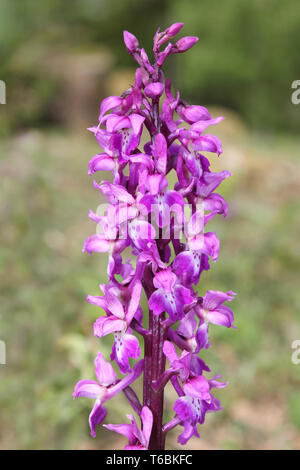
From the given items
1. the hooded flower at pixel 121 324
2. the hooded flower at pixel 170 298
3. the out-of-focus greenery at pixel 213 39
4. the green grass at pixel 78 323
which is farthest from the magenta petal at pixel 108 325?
the out-of-focus greenery at pixel 213 39

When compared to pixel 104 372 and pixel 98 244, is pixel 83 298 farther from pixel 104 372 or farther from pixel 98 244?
pixel 98 244

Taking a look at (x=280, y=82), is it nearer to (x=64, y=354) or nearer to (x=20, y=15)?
(x=20, y=15)

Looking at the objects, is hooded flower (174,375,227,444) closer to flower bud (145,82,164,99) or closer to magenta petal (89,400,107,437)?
magenta petal (89,400,107,437)

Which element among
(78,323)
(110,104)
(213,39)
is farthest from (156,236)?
(213,39)

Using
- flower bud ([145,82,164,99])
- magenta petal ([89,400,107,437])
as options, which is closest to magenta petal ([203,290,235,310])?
magenta petal ([89,400,107,437])

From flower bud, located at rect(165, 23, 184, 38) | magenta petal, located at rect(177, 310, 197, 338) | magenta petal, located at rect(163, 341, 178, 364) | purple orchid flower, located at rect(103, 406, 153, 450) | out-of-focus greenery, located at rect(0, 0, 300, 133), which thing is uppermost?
out-of-focus greenery, located at rect(0, 0, 300, 133)

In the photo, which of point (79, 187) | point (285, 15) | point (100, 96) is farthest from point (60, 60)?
point (79, 187)
